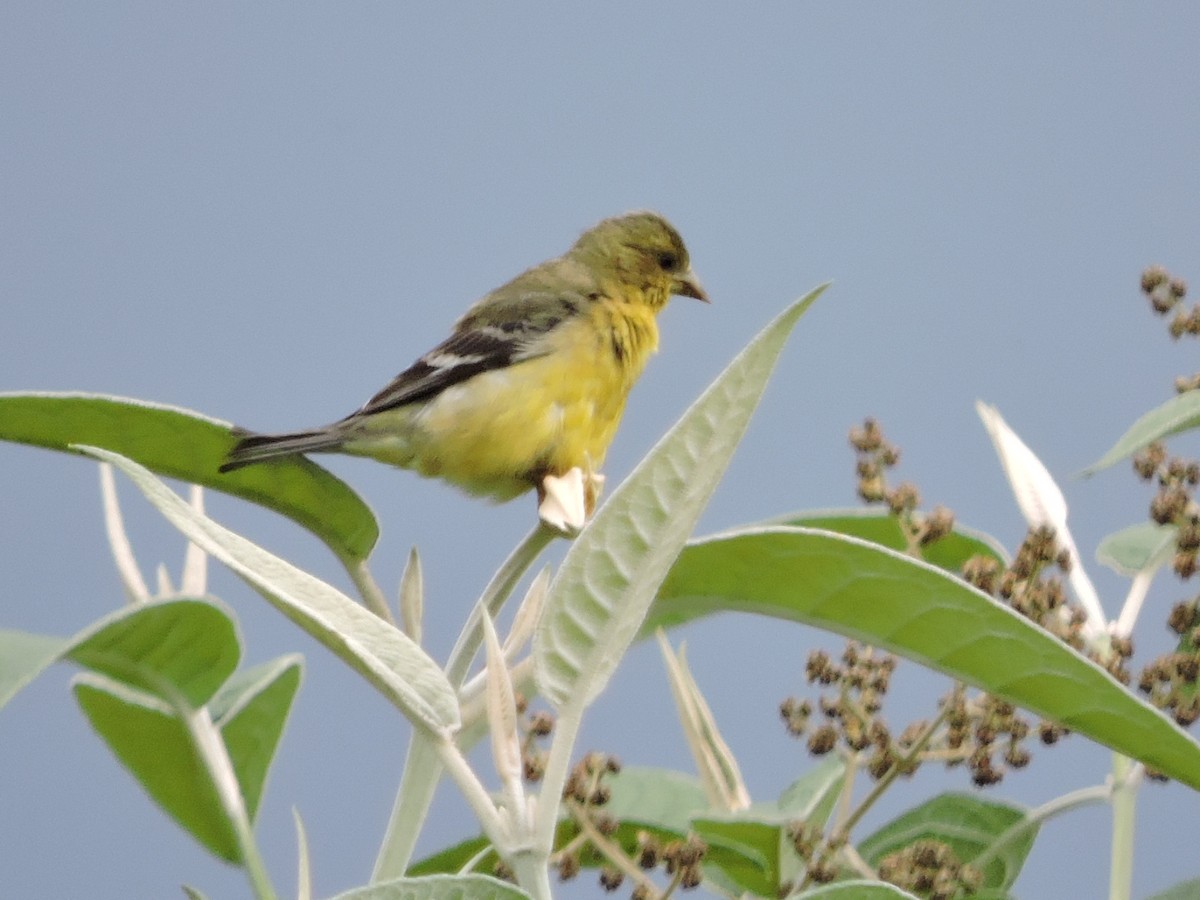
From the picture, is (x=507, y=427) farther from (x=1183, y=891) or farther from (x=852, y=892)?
(x=852, y=892)

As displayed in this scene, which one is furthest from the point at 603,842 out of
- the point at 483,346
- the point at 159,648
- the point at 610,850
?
the point at 483,346

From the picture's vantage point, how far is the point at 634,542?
1.88ft

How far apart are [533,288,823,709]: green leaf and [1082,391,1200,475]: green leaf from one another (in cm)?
25

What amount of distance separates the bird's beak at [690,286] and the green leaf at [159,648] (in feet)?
4.29

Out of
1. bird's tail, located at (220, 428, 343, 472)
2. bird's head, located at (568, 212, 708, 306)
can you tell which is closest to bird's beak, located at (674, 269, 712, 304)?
bird's head, located at (568, 212, 708, 306)

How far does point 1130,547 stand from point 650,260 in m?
1.16

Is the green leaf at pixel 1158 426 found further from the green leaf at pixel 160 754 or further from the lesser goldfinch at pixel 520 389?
the lesser goldfinch at pixel 520 389

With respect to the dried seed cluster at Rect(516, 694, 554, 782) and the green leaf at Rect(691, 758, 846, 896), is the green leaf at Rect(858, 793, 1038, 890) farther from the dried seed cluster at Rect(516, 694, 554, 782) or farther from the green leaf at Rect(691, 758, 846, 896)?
the dried seed cluster at Rect(516, 694, 554, 782)

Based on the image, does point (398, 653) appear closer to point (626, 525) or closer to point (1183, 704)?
point (626, 525)

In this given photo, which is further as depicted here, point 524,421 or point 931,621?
point 524,421

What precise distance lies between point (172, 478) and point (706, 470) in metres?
0.42

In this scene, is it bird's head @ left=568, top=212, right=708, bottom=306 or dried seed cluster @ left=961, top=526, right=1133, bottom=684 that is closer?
dried seed cluster @ left=961, top=526, right=1133, bottom=684

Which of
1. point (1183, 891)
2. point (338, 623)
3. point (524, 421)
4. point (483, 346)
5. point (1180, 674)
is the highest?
point (483, 346)

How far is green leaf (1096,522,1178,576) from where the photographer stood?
881 millimetres
